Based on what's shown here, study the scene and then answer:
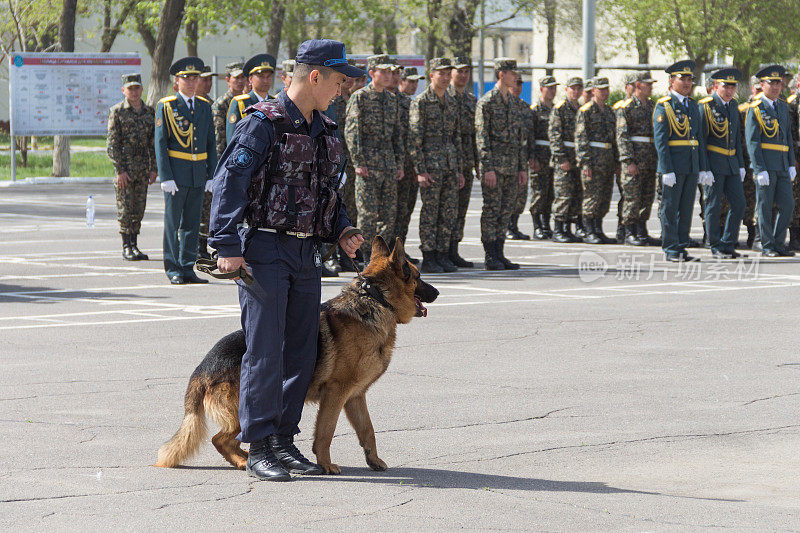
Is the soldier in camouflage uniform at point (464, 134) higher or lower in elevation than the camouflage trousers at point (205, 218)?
higher

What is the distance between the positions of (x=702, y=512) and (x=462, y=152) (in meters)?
9.84

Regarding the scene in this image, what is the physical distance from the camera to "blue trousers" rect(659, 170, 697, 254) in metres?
15.9

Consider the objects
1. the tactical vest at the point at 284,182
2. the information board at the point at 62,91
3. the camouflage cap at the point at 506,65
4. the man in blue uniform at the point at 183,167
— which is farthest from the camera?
the information board at the point at 62,91

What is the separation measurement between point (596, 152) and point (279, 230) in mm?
12977

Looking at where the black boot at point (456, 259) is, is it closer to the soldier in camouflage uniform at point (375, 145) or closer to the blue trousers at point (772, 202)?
the soldier in camouflage uniform at point (375, 145)

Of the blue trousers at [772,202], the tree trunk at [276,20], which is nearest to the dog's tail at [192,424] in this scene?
the blue trousers at [772,202]

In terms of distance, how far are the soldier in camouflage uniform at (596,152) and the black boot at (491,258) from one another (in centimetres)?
351

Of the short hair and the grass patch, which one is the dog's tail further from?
the grass patch

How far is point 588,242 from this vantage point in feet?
61.5

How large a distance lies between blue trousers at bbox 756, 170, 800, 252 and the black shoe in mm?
11694

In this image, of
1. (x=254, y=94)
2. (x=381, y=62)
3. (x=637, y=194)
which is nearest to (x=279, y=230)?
(x=254, y=94)

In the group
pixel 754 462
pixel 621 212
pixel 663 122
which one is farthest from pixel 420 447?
pixel 621 212

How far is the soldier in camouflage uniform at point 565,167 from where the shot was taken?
739 inches

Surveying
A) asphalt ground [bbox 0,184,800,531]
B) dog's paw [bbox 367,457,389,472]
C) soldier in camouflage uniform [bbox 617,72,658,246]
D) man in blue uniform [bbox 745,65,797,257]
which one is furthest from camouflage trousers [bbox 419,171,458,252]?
dog's paw [bbox 367,457,389,472]
